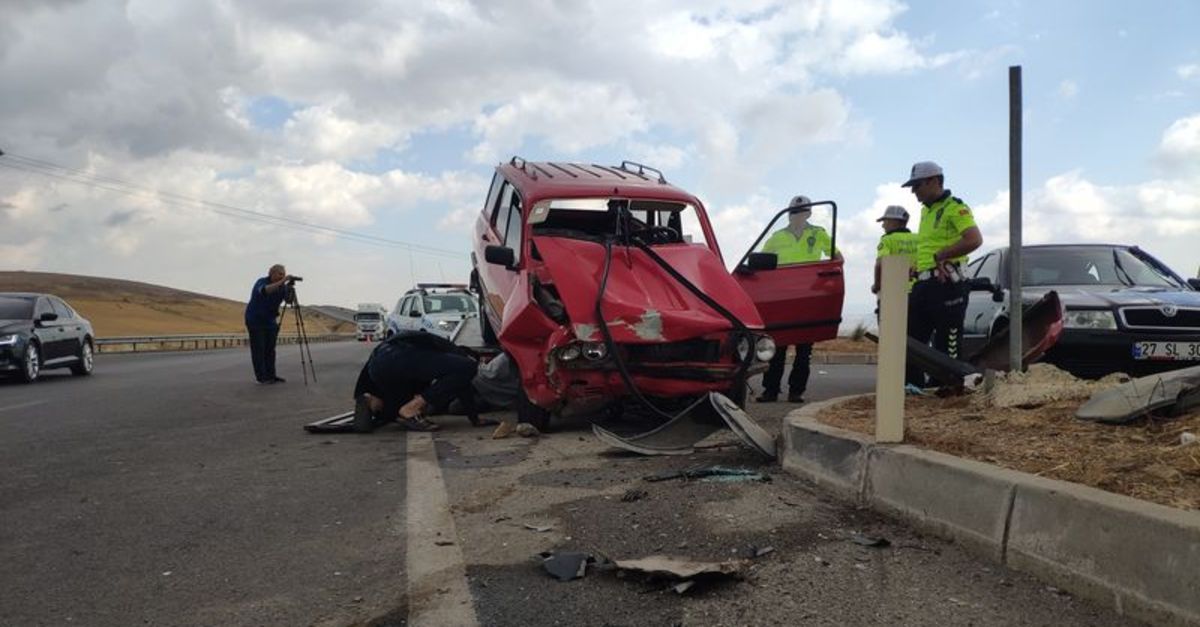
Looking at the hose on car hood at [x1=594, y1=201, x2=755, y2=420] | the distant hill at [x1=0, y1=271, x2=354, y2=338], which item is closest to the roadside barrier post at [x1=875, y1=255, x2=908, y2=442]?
the hose on car hood at [x1=594, y1=201, x2=755, y2=420]

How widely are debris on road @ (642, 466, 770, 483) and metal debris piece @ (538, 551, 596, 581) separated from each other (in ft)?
4.66

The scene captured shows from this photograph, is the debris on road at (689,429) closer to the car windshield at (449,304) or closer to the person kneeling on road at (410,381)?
the person kneeling on road at (410,381)

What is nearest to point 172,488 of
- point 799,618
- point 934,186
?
point 799,618

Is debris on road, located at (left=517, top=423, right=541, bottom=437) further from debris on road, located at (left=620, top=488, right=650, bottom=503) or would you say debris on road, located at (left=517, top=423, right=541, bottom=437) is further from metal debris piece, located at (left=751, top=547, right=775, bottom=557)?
metal debris piece, located at (left=751, top=547, right=775, bottom=557)

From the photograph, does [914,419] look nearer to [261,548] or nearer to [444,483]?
[444,483]

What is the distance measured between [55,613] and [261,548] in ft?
2.94

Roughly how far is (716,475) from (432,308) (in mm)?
12848

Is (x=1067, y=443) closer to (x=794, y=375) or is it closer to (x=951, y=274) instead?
(x=951, y=274)

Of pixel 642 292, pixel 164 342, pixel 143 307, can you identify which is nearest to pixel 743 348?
pixel 642 292

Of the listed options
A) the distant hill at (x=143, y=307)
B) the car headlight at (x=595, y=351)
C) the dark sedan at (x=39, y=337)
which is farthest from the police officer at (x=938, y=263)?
the distant hill at (x=143, y=307)

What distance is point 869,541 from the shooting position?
350 cm

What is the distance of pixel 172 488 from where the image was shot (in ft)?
16.8

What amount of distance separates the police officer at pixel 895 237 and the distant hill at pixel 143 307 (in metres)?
50.5

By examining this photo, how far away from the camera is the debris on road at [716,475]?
4688mm
